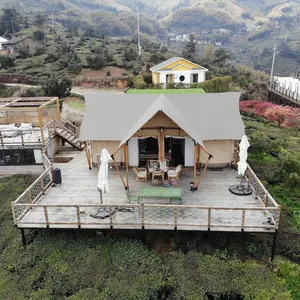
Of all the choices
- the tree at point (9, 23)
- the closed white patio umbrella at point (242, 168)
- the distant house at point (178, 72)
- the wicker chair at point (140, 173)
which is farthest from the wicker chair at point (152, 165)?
the tree at point (9, 23)

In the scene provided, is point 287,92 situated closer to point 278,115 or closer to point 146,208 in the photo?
point 278,115

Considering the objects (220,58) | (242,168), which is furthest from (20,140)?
(220,58)

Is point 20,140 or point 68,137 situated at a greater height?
point 20,140

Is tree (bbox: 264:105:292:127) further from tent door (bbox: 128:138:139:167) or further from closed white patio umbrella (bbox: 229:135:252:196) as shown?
tent door (bbox: 128:138:139:167)

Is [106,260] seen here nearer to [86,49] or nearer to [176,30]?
[86,49]

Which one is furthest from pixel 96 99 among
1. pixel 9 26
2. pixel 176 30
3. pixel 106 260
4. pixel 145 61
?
pixel 176 30

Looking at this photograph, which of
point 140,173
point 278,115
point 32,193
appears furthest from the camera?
point 278,115

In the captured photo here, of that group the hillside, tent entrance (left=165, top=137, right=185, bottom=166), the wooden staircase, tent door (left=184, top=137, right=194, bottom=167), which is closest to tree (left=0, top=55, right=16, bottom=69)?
the wooden staircase
